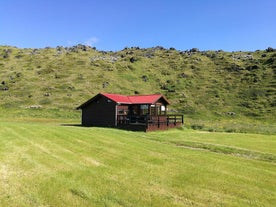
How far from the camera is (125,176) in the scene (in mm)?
11859

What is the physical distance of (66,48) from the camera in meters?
124

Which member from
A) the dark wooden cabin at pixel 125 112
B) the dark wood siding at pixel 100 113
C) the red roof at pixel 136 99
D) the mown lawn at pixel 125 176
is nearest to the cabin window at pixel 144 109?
the dark wooden cabin at pixel 125 112

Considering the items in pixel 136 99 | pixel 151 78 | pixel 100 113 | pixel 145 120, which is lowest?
pixel 145 120

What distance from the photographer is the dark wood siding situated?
39.5 meters

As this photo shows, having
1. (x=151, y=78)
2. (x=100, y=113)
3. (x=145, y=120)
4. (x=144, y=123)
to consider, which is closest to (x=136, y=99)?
(x=100, y=113)

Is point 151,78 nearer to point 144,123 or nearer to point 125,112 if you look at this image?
point 125,112

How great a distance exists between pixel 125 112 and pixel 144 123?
584 cm

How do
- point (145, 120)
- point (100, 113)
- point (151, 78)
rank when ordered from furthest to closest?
point (151, 78)
point (100, 113)
point (145, 120)

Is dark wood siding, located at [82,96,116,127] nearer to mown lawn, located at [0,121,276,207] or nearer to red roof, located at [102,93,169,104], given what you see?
red roof, located at [102,93,169,104]

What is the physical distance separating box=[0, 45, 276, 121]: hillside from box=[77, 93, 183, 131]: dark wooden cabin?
25.5m

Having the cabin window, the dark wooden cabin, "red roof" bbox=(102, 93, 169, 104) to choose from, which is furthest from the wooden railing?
the cabin window

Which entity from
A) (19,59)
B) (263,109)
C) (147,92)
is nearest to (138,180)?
(263,109)

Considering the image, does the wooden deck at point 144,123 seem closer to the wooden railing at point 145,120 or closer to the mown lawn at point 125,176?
the wooden railing at point 145,120

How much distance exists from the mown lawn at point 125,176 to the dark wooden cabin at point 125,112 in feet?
60.3
